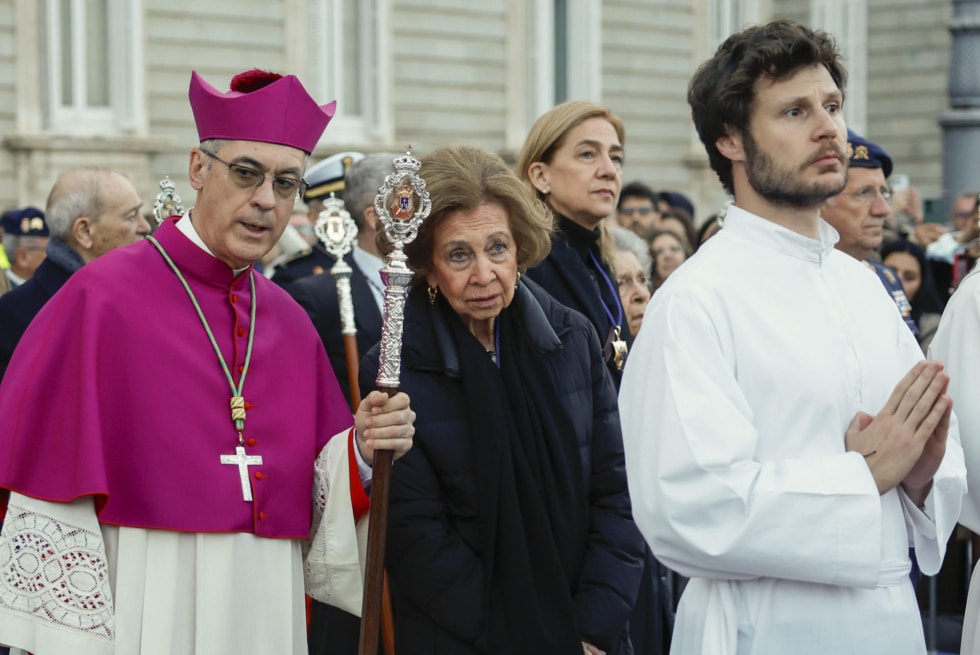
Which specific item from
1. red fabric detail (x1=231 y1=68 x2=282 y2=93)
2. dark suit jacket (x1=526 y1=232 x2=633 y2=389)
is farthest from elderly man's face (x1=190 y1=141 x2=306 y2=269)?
dark suit jacket (x1=526 y1=232 x2=633 y2=389)

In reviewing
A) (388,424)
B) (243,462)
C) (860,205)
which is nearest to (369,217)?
(860,205)

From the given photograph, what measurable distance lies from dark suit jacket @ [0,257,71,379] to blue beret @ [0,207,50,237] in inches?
132

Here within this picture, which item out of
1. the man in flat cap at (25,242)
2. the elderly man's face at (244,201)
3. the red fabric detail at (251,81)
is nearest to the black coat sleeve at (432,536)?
the elderly man's face at (244,201)

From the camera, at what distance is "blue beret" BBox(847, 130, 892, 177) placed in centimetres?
580

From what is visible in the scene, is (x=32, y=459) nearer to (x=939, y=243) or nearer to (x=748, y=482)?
(x=748, y=482)

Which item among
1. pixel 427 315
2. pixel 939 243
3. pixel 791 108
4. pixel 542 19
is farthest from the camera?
pixel 542 19

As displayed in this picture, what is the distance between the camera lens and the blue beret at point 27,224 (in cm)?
888

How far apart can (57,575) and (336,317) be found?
2.32 meters

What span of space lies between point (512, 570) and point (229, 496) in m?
0.69

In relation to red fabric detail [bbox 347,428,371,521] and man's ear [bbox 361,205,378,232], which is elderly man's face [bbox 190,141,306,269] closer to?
red fabric detail [bbox 347,428,371,521]

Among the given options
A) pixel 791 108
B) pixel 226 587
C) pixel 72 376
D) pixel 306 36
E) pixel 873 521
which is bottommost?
pixel 226 587

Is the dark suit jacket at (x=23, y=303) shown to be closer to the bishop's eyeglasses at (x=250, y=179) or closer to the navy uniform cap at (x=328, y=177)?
the navy uniform cap at (x=328, y=177)

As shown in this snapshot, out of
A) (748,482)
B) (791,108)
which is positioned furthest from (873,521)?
(791,108)

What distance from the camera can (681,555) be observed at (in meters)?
3.13
